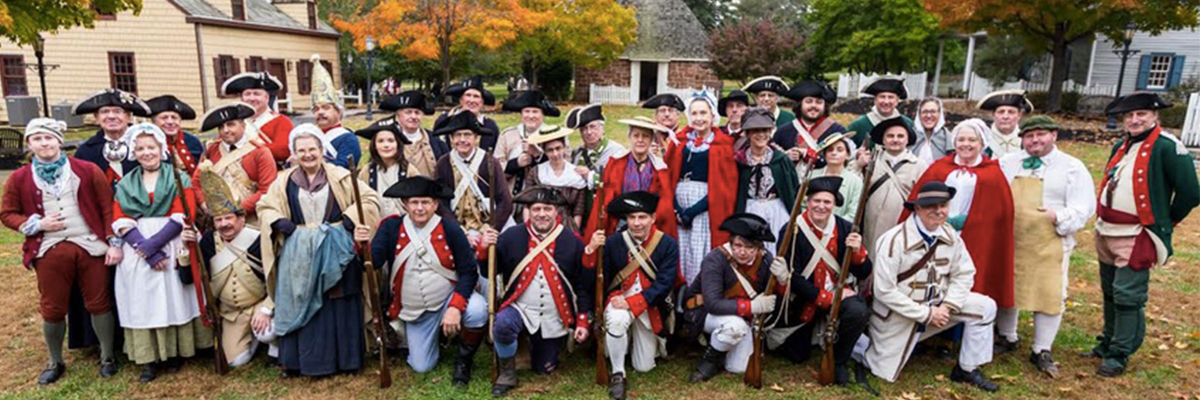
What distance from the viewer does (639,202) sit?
16.5 ft

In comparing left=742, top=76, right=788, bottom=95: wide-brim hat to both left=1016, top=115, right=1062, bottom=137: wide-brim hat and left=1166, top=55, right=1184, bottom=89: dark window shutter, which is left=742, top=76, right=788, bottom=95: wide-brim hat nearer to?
left=1016, top=115, right=1062, bottom=137: wide-brim hat

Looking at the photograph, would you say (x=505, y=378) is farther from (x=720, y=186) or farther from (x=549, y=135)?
(x=720, y=186)

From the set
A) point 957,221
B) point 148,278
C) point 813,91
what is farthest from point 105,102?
point 957,221

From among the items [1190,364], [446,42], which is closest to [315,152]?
[1190,364]

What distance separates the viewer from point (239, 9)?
26656 mm

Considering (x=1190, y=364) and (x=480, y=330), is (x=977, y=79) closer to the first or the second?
(x=1190, y=364)

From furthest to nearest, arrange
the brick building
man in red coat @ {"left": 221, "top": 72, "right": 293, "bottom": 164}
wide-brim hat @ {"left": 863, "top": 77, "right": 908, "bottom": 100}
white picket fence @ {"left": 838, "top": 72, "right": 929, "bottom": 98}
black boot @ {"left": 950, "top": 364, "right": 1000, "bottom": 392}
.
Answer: the brick building → white picket fence @ {"left": 838, "top": 72, "right": 929, "bottom": 98} → man in red coat @ {"left": 221, "top": 72, "right": 293, "bottom": 164} → wide-brim hat @ {"left": 863, "top": 77, "right": 908, "bottom": 100} → black boot @ {"left": 950, "top": 364, "right": 1000, "bottom": 392}

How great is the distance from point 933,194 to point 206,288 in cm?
506

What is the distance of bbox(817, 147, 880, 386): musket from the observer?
15.7ft

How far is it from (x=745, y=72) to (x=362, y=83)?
72.9 ft

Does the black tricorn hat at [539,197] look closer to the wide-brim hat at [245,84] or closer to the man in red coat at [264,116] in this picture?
the man in red coat at [264,116]

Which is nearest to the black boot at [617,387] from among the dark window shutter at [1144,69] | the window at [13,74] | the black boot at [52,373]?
the black boot at [52,373]

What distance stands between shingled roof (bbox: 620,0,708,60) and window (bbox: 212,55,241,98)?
17.1m

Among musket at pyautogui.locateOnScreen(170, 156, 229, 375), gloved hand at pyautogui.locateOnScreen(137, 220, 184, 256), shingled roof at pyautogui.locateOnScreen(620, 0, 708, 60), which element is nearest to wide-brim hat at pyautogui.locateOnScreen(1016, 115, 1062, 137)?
musket at pyautogui.locateOnScreen(170, 156, 229, 375)
